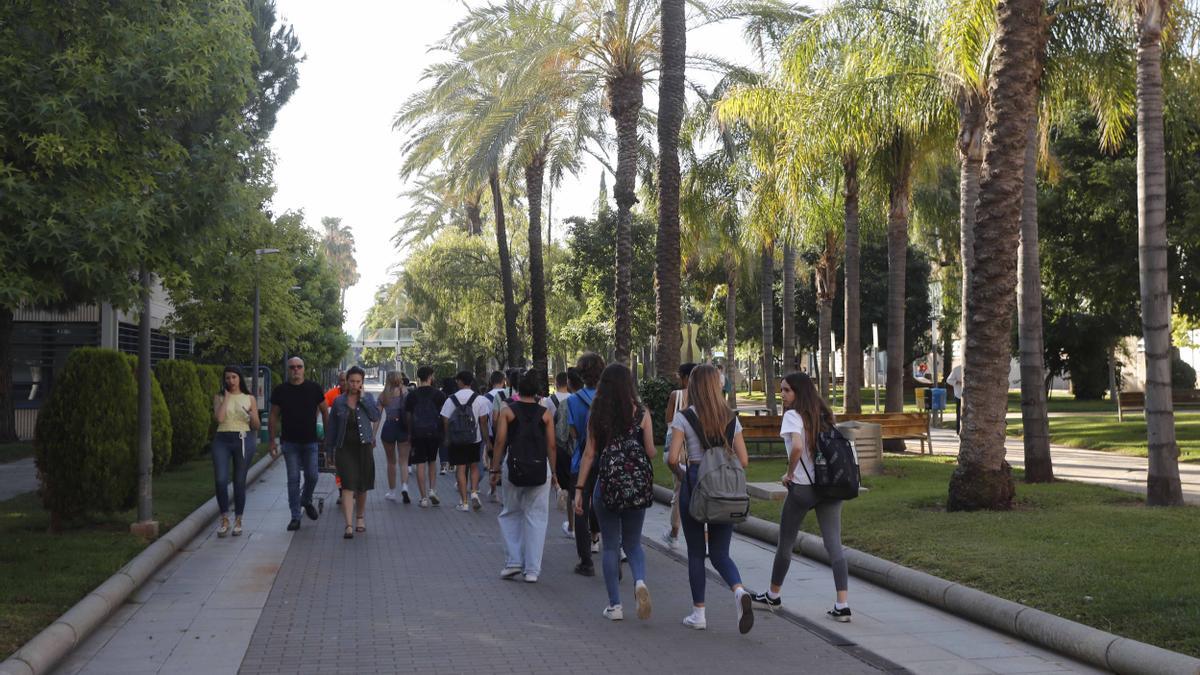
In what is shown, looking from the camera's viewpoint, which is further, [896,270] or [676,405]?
[896,270]

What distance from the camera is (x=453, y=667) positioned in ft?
22.5

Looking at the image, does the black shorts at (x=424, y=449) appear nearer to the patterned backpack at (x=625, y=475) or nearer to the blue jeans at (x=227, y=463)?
the blue jeans at (x=227, y=463)

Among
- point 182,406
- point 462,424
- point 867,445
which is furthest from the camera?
point 182,406

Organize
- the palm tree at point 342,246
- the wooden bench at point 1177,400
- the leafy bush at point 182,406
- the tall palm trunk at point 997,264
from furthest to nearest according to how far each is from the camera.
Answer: the palm tree at point 342,246
the wooden bench at point 1177,400
the leafy bush at point 182,406
the tall palm trunk at point 997,264

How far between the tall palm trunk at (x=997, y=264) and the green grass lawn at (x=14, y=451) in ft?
60.6

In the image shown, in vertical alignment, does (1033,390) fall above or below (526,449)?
above

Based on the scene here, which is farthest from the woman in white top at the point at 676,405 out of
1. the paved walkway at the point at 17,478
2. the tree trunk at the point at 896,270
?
the tree trunk at the point at 896,270

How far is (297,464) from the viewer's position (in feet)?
44.1

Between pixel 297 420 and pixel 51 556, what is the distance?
123 inches

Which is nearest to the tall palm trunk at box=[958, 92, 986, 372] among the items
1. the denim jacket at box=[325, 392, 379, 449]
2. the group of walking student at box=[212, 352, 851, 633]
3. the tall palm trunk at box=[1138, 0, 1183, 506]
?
the tall palm trunk at box=[1138, 0, 1183, 506]

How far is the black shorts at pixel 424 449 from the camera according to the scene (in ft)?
52.8

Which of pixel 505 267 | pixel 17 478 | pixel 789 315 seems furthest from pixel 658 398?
pixel 505 267

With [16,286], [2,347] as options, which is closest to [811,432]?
[16,286]

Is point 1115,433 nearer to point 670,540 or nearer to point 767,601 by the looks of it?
point 670,540
